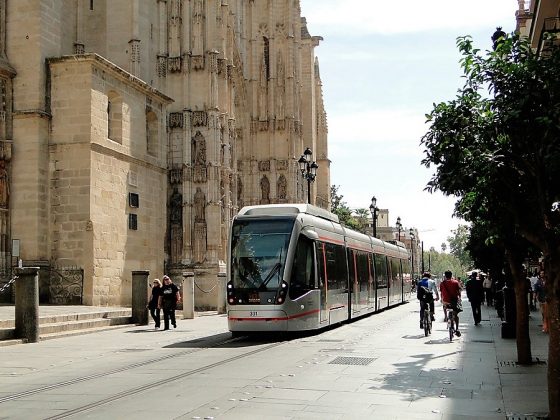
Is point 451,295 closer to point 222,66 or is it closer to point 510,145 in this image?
point 510,145

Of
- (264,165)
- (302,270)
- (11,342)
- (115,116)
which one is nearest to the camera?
(11,342)

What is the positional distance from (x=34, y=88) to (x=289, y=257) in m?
11.8

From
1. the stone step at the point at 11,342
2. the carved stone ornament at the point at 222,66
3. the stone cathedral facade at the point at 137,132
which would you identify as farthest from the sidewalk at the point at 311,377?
the carved stone ornament at the point at 222,66

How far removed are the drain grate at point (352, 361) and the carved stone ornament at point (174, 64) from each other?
24.8 m

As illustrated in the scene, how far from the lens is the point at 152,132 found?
98.5 ft

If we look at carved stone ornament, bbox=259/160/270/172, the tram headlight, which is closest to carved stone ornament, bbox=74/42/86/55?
the tram headlight

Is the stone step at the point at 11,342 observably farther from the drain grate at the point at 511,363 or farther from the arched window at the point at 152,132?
the arched window at the point at 152,132

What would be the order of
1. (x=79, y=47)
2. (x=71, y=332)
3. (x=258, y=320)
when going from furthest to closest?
(x=79, y=47)
(x=71, y=332)
(x=258, y=320)

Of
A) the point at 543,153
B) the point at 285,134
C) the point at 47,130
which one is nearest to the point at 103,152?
the point at 47,130

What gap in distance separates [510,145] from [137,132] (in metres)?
20.3

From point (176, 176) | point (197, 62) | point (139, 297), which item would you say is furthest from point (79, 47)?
point (139, 297)

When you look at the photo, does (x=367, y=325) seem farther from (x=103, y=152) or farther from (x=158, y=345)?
(x=103, y=152)

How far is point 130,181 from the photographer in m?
27.3

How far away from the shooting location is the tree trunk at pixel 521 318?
13094 millimetres
